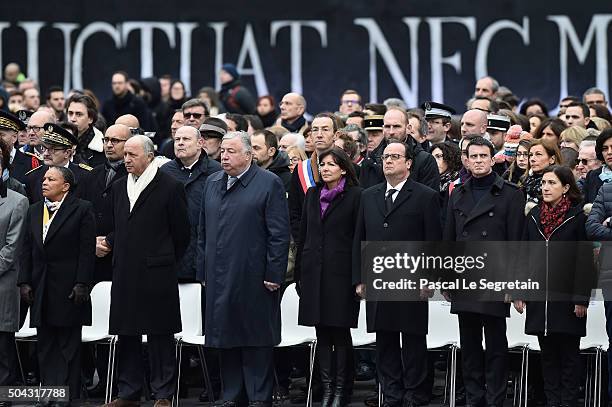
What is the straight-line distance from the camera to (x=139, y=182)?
1382 cm

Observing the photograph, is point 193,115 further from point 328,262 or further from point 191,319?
point 328,262

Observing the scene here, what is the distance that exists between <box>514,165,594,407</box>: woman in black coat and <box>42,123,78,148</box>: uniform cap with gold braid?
14.6 feet

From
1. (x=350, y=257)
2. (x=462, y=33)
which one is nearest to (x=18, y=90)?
(x=462, y=33)

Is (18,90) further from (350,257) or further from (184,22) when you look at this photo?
(350,257)

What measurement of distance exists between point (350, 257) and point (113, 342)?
224cm

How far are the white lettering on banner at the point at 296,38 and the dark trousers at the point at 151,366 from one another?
10358 mm

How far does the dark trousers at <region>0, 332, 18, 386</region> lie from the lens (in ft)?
46.9

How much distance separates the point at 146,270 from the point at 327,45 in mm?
10602

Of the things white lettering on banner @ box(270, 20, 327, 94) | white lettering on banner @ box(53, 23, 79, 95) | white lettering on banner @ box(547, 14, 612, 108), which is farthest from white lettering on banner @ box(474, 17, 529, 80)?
white lettering on banner @ box(53, 23, 79, 95)

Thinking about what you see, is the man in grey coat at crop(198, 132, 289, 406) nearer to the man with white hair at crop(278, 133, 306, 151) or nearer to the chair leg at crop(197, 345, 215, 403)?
the chair leg at crop(197, 345, 215, 403)

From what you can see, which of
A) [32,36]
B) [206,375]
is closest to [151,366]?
[206,375]

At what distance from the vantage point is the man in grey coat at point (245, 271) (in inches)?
529

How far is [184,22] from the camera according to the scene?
23.9 meters

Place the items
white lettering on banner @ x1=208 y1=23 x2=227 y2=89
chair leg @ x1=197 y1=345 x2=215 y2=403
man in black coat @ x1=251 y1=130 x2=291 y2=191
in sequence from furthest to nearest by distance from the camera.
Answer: white lettering on banner @ x1=208 y1=23 x2=227 y2=89 → man in black coat @ x1=251 y1=130 x2=291 y2=191 → chair leg @ x1=197 y1=345 x2=215 y2=403
